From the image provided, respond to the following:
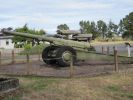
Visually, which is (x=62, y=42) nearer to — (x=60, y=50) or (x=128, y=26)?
(x=60, y=50)

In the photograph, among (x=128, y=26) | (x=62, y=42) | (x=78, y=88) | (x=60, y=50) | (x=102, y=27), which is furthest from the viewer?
(x=102, y=27)

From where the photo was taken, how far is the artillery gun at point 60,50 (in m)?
21.8

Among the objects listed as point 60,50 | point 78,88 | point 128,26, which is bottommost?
point 78,88

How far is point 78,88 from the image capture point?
14047mm

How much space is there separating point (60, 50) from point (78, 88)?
7894 mm

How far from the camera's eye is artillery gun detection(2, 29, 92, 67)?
71.6 ft

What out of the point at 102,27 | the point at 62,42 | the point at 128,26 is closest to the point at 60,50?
the point at 62,42

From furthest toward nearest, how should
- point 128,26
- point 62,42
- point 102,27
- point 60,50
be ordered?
1. point 102,27
2. point 128,26
3. point 62,42
4. point 60,50

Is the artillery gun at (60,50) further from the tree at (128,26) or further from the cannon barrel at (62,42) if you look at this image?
the tree at (128,26)

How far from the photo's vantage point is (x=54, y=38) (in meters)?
23.2

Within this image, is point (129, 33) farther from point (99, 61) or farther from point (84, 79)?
point (84, 79)

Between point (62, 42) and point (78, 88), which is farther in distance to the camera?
point (62, 42)

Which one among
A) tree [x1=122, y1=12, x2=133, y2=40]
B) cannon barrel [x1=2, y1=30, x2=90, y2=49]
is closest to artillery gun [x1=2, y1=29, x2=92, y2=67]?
cannon barrel [x1=2, y1=30, x2=90, y2=49]

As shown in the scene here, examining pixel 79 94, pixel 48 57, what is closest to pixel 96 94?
pixel 79 94
